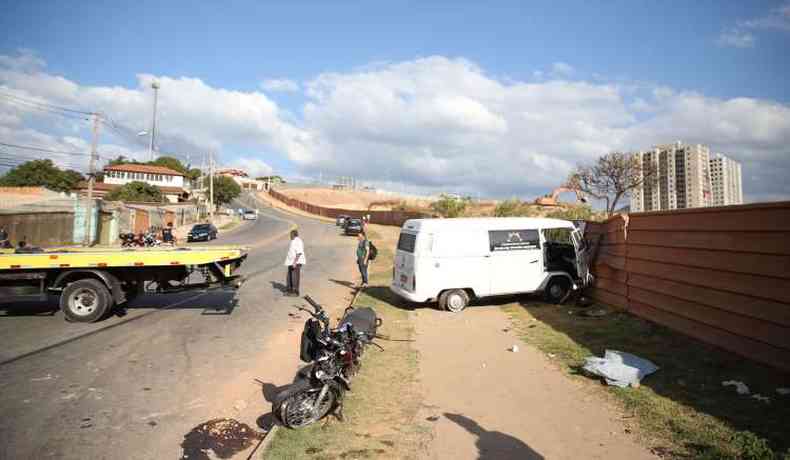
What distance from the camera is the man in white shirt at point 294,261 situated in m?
12.4

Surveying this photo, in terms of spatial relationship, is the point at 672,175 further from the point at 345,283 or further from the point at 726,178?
the point at 345,283

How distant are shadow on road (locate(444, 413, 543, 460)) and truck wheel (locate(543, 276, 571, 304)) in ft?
23.7

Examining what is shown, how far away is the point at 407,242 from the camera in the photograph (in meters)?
11.6

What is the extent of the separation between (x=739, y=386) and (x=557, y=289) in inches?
244

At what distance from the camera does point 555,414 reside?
5.23 m

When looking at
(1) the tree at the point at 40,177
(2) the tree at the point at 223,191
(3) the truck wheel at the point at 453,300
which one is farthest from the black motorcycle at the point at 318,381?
(1) the tree at the point at 40,177

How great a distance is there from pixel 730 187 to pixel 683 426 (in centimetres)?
3618

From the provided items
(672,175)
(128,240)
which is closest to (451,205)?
Result: (672,175)

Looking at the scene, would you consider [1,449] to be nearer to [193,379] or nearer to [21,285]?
[193,379]

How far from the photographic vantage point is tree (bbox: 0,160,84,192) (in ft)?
240

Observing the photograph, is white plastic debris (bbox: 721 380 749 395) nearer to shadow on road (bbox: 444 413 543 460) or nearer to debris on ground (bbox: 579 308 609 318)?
shadow on road (bbox: 444 413 543 460)

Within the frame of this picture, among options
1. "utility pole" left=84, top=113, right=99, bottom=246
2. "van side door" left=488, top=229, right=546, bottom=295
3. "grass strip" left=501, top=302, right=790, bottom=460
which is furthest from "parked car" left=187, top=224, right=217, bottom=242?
"grass strip" left=501, top=302, right=790, bottom=460

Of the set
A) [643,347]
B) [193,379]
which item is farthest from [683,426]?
[193,379]

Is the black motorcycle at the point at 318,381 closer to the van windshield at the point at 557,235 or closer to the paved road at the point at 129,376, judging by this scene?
the paved road at the point at 129,376
